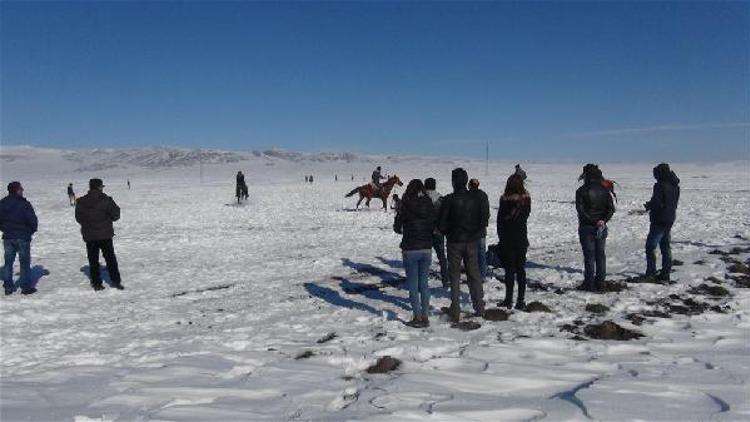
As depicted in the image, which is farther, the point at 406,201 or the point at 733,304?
the point at 733,304

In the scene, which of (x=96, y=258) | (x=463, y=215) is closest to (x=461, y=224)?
(x=463, y=215)

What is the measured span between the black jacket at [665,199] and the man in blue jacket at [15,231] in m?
11.0

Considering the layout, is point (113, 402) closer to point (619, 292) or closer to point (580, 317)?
point (580, 317)

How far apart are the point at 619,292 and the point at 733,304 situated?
5.01 feet

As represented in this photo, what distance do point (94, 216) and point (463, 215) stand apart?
6931mm

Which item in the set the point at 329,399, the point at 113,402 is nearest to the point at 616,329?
the point at 329,399

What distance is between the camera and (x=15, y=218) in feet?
32.4

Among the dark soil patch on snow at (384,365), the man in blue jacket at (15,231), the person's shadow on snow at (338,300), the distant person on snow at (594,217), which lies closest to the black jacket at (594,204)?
the distant person on snow at (594,217)

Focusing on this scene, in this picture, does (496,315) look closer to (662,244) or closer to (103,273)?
(662,244)

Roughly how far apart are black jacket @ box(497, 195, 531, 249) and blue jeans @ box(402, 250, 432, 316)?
1227 mm

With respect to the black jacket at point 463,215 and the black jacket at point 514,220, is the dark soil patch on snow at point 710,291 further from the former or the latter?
the black jacket at point 463,215

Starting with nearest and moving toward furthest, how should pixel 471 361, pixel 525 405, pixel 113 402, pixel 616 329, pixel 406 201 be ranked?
1. pixel 525 405
2. pixel 113 402
3. pixel 471 361
4. pixel 616 329
5. pixel 406 201

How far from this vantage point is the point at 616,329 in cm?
671

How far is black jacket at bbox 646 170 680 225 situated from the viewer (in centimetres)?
924
